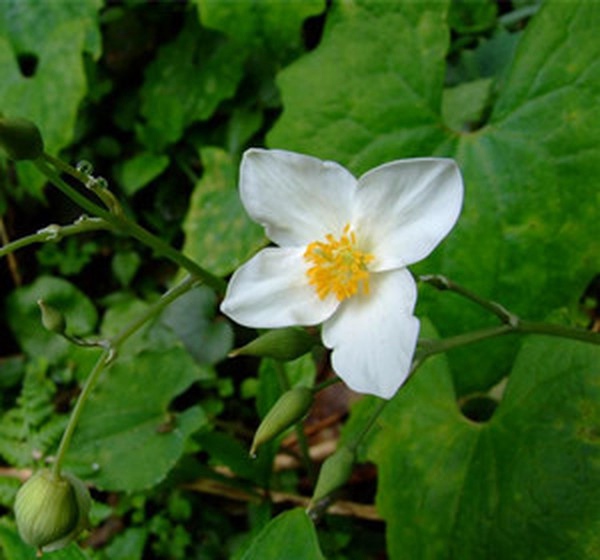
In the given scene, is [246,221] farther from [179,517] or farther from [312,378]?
[179,517]

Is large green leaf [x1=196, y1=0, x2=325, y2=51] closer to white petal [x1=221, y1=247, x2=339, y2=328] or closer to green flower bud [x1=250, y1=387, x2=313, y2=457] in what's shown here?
white petal [x1=221, y1=247, x2=339, y2=328]

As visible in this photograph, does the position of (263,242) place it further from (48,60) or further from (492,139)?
(48,60)

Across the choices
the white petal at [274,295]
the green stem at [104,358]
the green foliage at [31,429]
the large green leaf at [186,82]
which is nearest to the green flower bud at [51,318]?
the green stem at [104,358]

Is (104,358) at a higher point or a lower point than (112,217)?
lower

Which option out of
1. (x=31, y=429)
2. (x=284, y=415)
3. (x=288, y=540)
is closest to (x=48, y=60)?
(x=31, y=429)

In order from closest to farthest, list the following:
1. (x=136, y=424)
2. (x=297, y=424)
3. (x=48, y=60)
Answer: (x=297, y=424)
(x=136, y=424)
(x=48, y=60)

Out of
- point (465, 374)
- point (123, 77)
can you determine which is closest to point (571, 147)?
point (465, 374)
